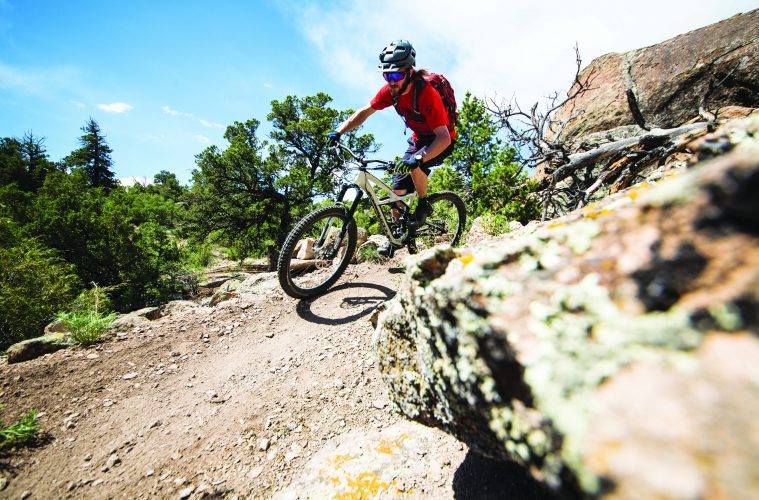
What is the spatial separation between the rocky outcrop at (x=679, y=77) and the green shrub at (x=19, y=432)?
9.55 m

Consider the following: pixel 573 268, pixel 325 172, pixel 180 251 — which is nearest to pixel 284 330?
pixel 573 268

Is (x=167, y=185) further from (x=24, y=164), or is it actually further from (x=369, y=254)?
(x=369, y=254)

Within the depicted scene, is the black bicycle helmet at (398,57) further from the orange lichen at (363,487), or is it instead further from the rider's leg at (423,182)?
the orange lichen at (363,487)

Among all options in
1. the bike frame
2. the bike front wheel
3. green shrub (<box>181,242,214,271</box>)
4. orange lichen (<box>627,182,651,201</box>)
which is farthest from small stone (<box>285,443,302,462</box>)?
green shrub (<box>181,242,214,271</box>)

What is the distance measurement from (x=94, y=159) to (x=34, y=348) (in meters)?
52.2

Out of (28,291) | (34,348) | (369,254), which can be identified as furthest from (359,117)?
(28,291)

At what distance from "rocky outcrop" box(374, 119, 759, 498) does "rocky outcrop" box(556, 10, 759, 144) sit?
681cm

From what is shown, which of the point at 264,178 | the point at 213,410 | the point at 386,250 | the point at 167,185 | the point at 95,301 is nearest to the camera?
the point at 213,410

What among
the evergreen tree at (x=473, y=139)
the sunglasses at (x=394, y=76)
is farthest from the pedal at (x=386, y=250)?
the evergreen tree at (x=473, y=139)

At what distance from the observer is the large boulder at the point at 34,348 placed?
4555mm

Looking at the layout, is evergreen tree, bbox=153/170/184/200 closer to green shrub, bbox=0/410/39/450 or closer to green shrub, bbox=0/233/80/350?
green shrub, bbox=0/233/80/350

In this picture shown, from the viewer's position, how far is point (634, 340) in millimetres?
770

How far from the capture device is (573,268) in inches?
40.3

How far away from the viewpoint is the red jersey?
4.80 meters
